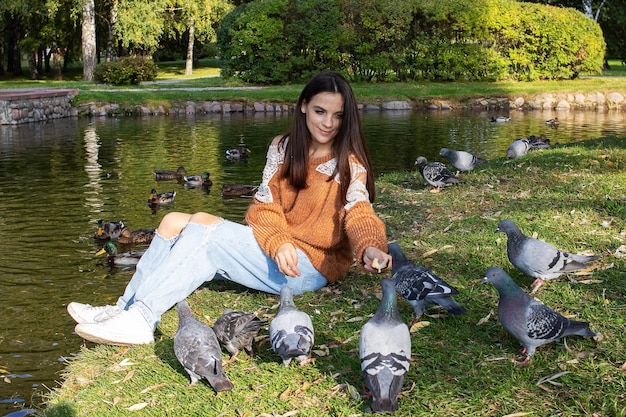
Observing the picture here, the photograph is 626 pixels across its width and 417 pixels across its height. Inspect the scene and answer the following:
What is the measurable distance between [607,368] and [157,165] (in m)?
12.3

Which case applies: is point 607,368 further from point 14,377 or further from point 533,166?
point 533,166

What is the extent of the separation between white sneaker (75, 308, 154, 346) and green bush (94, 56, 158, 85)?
89.8 ft

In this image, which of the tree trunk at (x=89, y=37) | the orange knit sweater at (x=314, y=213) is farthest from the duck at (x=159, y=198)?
the tree trunk at (x=89, y=37)

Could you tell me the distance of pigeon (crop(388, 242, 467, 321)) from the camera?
488 cm

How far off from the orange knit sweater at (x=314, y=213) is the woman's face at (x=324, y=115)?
22cm

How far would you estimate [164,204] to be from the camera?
11.5 meters

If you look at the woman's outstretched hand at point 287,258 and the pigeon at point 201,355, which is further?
the woman's outstretched hand at point 287,258

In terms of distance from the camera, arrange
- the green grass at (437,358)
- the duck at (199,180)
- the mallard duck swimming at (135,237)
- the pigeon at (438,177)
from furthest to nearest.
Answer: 1. the duck at (199,180)
2. the pigeon at (438,177)
3. the mallard duck swimming at (135,237)
4. the green grass at (437,358)

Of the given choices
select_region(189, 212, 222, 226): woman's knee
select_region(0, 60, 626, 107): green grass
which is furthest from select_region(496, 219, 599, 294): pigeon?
select_region(0, 60, 626, 107): green grass

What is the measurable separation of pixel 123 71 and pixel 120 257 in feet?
79.0

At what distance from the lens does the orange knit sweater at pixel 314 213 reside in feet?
17.3

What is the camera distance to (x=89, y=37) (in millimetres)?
33719

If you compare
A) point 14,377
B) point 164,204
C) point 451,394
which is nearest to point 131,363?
point 14,377

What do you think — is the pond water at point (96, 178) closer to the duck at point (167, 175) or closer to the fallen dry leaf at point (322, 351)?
the duck at point (167, 175)
